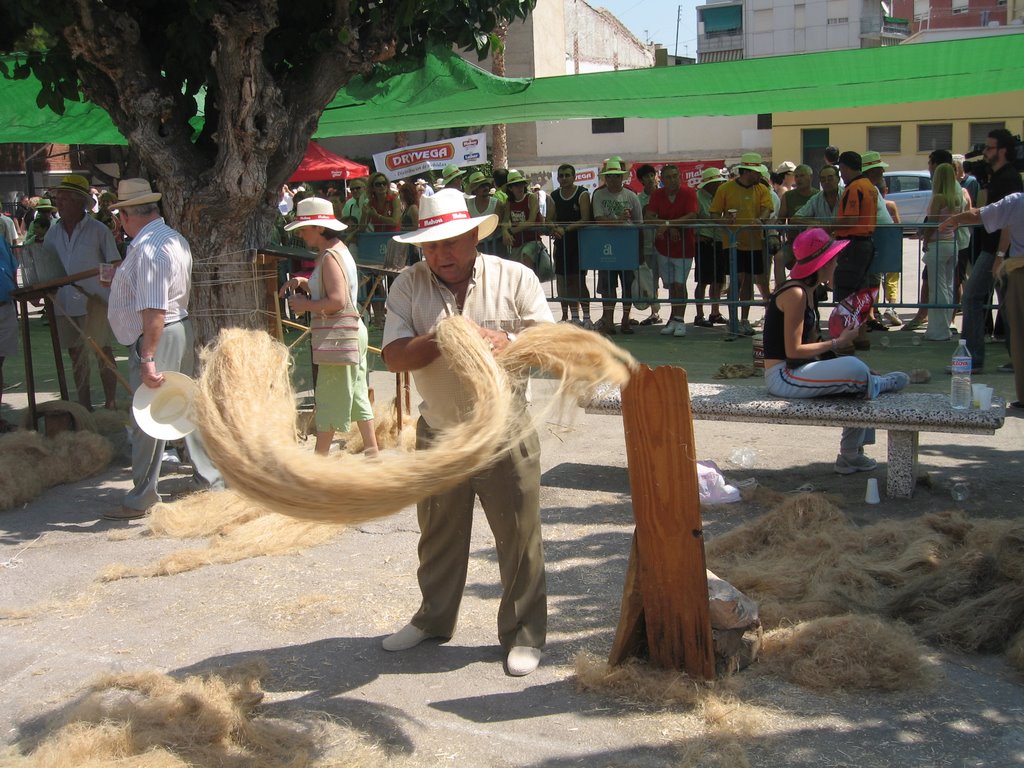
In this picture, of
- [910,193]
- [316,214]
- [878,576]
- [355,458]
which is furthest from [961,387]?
[910,193]

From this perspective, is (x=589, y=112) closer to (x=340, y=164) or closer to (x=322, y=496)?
(x=322, y=496)

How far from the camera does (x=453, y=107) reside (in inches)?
469

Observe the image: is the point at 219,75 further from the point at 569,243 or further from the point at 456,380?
the point at 569,243

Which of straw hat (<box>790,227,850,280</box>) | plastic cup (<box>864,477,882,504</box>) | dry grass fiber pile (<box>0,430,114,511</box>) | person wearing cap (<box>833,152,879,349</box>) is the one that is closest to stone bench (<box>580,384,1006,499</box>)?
plastic cup (<box>864,477,882,504</box>)

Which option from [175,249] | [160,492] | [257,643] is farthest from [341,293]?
[257,643]

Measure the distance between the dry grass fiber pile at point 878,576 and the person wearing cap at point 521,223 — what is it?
24.5 feet

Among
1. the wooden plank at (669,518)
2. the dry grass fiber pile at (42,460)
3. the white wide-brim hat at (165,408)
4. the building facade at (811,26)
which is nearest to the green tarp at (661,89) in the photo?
the dry grass fiber pile at (42,460)

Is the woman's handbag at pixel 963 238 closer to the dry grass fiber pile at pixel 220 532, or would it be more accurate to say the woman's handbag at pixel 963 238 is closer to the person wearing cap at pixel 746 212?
the person wearing cap at pixel 746 212

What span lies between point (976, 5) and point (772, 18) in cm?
1257

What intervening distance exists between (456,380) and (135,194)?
10.7 ft

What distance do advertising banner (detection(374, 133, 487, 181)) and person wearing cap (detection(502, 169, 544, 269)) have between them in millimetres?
4065

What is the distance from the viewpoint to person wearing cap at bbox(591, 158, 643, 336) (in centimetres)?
1248

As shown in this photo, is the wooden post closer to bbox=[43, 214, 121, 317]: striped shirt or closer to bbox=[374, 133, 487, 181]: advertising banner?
bbox=[43, 214, 121, 317]: striped shirt

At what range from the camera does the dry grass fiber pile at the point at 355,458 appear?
3.28m
